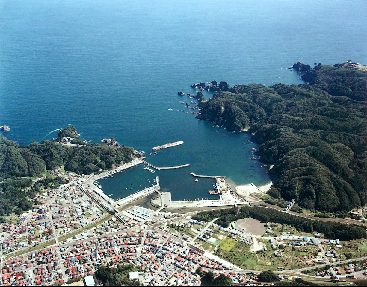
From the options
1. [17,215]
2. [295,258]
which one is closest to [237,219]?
[295,258]

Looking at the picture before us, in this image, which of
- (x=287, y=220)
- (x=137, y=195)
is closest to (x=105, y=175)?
(x=137, y=195)

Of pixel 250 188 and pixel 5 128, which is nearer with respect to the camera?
pixel 250 188

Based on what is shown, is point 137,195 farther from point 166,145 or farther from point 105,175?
point 166,145

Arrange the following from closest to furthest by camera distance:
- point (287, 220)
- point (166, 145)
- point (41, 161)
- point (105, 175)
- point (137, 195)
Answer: point (287, 220) → point (137, 195) → point (105, 175) → point (41, 161) → point (166, 145)

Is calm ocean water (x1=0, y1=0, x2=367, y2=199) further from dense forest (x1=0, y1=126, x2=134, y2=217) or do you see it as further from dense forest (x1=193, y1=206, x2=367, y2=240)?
dense forest (x1=193, y1=206, x2=367, y2=240)

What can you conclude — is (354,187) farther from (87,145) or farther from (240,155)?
(87,145)

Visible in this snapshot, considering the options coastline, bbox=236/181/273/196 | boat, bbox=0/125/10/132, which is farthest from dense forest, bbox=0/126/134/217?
coastline, bbox=236/181/273/196
